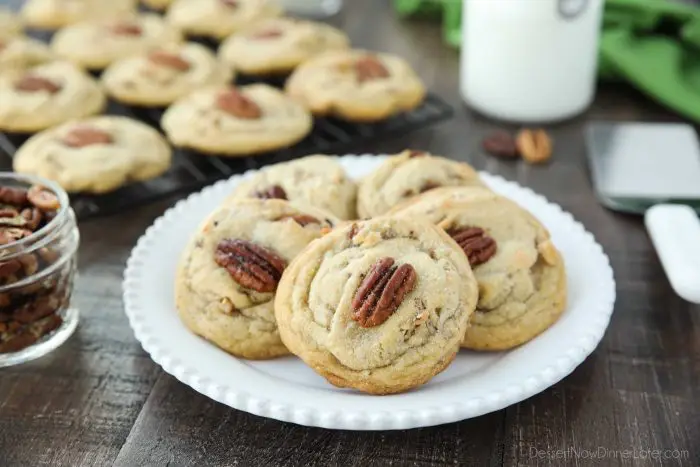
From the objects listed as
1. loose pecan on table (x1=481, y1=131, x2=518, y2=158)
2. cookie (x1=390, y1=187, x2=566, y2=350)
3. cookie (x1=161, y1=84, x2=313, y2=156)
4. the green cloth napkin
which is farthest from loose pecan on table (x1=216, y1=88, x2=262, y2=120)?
the green cloth napkin

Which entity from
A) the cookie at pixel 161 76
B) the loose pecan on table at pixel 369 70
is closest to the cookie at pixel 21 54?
the cookie at pixel 161 76

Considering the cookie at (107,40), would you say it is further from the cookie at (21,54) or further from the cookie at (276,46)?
the cookie at (276,46)

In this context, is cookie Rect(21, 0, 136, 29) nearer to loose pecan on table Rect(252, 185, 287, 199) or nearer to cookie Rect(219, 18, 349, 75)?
cookie Rect(219, 18, 349, 75)

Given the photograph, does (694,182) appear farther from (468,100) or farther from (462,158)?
(468,100)

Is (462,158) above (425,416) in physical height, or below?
below

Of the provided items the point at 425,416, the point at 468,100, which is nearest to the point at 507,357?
the point at 425,416

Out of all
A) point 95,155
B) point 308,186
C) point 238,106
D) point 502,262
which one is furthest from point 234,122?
point 502,262
